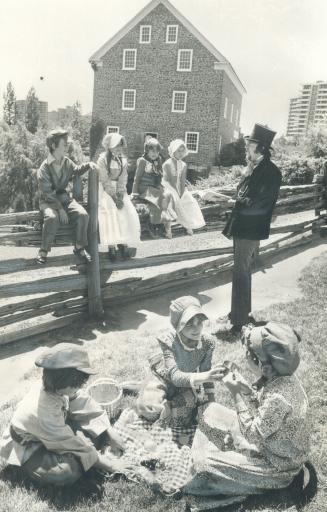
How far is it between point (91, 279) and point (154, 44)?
27.3m

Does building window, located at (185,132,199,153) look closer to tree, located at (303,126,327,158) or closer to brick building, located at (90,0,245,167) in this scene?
brick building, located at (90,0,245,167)

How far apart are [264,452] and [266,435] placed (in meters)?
0.18

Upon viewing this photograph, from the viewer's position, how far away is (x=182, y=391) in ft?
13.2

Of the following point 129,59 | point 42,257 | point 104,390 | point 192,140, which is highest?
point 129,59

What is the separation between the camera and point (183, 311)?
12.3 feet

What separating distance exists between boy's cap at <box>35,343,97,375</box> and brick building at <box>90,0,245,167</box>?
2897 cm

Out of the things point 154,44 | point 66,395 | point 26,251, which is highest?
point 154,44

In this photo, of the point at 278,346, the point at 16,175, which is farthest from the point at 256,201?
the point at 16,175

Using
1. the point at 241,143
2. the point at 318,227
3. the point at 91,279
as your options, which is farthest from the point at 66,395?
the point at 241,143

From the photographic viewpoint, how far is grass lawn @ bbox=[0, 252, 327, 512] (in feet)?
10.5

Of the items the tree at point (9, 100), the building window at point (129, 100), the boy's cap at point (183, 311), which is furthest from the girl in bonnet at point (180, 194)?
the tree at point (9, 100)

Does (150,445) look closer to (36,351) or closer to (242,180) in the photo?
(36,351)

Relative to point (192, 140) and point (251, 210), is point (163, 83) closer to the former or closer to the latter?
point (192, 140)

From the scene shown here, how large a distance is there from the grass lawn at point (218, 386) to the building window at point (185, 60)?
2453cm
